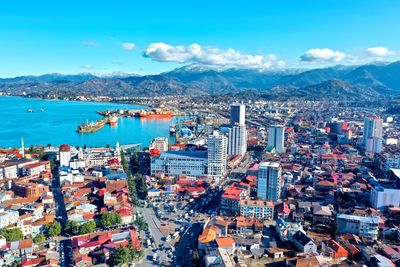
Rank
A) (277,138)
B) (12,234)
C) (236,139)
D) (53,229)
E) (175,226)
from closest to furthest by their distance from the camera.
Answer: (12,234)
(53,229)
(175,226)
(236,139)
(277,138)

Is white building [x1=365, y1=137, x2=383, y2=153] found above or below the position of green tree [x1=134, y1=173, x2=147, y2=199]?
above

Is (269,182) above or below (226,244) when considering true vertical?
above

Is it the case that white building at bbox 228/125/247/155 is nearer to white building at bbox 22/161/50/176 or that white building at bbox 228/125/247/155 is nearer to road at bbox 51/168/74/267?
road at bbox 51/168/74/267

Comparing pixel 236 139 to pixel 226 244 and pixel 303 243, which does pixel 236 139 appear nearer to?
pixel 303 243

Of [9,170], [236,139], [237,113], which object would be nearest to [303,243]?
[236,139]

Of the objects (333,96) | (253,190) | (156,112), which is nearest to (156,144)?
(253,190)

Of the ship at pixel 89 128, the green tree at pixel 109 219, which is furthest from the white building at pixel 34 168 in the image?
the ship at pixel 89 128

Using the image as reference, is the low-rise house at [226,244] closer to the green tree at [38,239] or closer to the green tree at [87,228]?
the green tree at [87,228]

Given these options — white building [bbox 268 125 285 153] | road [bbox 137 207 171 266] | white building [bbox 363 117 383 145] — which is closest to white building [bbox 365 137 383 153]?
white building [bbox 363 117 383 145]
